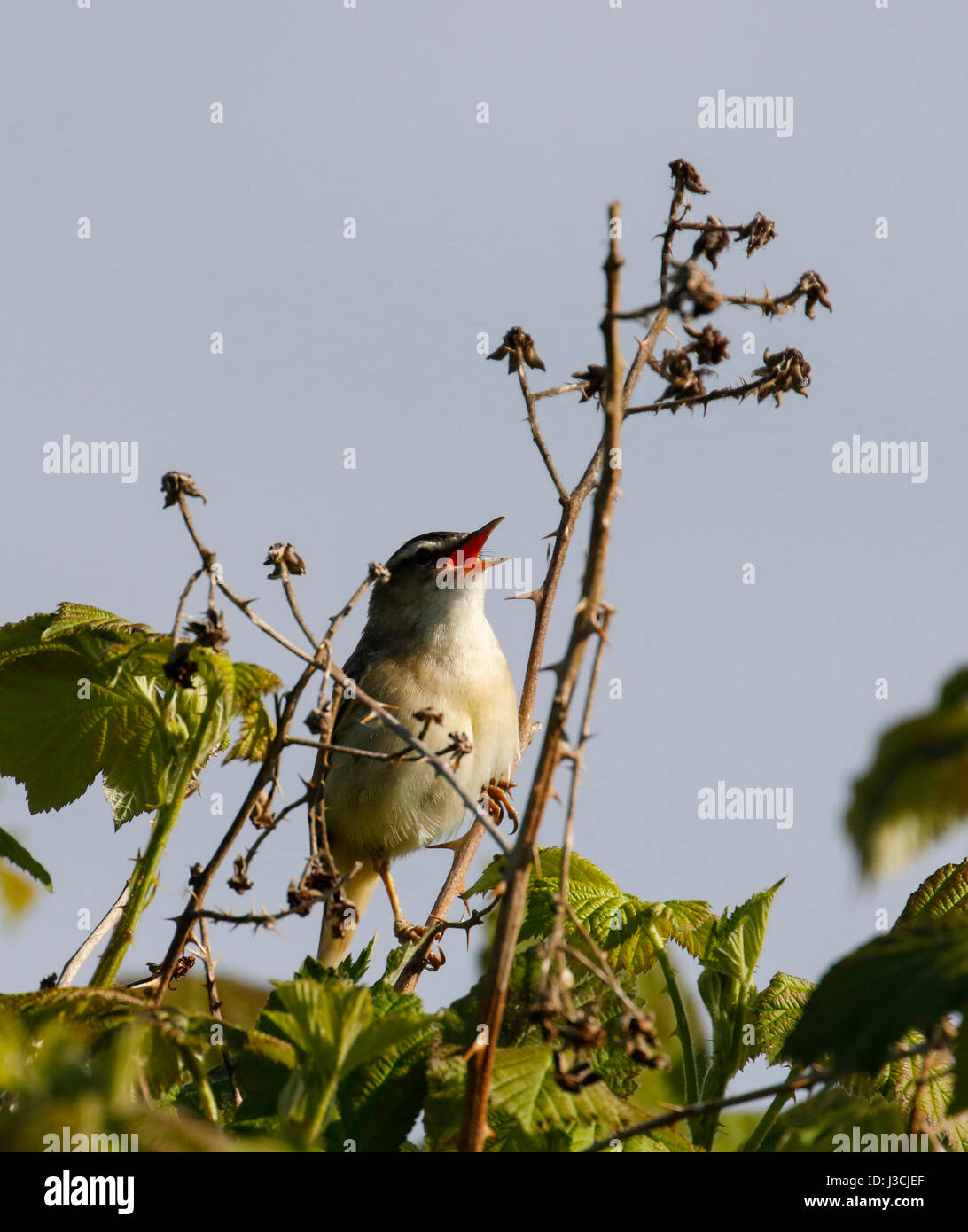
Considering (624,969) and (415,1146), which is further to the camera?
(624,969)

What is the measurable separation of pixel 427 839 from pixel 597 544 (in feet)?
15.7

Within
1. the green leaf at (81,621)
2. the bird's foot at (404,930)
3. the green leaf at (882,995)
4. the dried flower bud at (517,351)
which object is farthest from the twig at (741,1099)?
the bird's foot at (404,930)

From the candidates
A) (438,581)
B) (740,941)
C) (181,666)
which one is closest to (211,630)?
(181,666)


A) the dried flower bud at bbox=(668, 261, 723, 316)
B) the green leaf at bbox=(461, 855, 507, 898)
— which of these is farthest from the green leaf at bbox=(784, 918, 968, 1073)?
the green leaf at bbox=(461, 855, 507, 898)

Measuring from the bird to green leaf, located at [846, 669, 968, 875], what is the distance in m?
4.28

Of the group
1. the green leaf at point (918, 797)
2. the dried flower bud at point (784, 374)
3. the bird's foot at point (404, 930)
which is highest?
the dried flower bud at point (784, 374)

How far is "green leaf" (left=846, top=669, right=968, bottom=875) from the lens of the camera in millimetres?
1144

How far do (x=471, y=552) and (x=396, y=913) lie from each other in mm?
1748

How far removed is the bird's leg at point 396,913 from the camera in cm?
542

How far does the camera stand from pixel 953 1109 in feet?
4.98

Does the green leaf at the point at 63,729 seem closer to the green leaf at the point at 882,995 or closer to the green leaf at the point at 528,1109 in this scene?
the green leaf at the point at 528,1109
